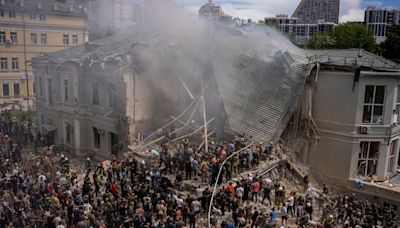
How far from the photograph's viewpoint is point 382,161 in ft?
72.5

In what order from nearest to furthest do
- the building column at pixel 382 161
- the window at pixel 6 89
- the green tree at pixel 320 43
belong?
the building column at pixel 382 161
the window at pixel 6 89
the green tree at pixel 320 43

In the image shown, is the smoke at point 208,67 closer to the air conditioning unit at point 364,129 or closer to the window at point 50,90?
the air conditioning unit at point 364,129

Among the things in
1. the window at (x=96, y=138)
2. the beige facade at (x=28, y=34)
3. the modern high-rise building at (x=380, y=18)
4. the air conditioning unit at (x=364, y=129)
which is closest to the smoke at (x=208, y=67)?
the air conditioning unit at (x=364, y=129)

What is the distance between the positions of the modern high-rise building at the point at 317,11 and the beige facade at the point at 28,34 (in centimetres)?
7977

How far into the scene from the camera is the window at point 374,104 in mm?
21375

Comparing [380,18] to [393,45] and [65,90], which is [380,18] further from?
[65,90]

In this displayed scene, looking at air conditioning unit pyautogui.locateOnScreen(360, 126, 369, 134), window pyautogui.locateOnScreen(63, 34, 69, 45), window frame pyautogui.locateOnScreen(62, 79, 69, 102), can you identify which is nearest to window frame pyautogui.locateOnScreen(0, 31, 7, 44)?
window pyautogui.locateOnScreen(63, 34, 69, 45)

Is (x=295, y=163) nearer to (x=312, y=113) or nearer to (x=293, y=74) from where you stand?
(x=312, y=113)

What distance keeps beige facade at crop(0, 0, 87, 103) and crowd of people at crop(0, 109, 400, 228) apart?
19.5 m

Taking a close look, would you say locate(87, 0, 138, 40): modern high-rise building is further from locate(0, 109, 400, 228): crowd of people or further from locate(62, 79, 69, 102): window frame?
locate(0, 109, 400, 228): crowd of people

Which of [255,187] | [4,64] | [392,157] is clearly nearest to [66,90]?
[4,64]

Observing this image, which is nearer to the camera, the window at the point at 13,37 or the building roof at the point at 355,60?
the building roof at the point at 355,60

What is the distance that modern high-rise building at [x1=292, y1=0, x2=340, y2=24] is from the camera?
10506 centimetres

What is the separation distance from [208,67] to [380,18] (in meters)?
72.2
